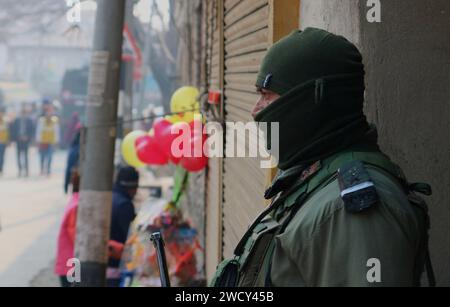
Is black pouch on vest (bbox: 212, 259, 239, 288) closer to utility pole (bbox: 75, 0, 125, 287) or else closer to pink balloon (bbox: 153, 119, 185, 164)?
utility pole (bbox: 75, 0, 125, 287)

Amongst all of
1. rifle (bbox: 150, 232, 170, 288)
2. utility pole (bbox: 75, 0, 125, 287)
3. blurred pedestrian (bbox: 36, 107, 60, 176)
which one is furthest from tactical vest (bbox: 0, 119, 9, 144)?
rifle (bbox: 150, 232, 170, 288)

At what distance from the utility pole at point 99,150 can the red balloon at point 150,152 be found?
234cm

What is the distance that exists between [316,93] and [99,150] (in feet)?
11.6

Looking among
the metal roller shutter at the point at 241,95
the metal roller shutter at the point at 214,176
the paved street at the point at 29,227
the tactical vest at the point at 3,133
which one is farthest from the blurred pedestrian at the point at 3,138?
the metal roller shutter at the point at 241,95

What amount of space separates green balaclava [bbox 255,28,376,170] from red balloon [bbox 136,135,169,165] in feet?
18.7

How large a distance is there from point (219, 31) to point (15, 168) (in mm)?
17058

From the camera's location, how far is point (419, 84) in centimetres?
272

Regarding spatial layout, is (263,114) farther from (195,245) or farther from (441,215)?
(195,245)

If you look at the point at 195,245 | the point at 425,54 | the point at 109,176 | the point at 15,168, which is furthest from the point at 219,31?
the point at 15,168

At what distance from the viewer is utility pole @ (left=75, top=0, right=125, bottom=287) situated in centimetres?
521

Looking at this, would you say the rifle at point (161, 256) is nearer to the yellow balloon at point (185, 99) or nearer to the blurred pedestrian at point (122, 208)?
the blurred pedestrian at point (122, 208)

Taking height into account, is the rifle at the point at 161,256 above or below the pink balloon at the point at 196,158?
below

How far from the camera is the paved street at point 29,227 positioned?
8617 millimetres
